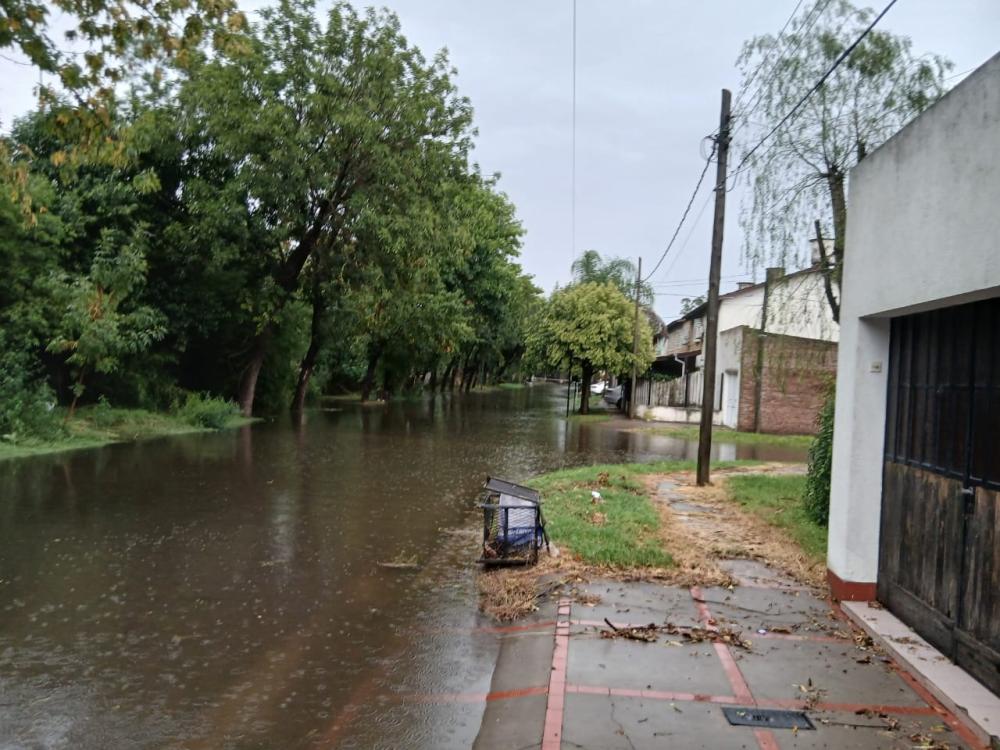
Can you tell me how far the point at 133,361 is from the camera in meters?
24.4

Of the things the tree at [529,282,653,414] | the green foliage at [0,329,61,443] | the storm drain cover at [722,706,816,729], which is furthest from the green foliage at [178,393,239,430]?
the storm drain cover at [722,706,816,729]

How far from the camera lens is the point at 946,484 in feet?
18.4

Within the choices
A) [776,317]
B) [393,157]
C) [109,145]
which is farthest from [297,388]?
[109,145]

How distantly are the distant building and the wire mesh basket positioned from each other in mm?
5618

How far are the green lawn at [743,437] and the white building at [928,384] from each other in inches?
775

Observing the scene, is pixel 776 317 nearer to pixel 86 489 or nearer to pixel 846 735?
pixel 846 735

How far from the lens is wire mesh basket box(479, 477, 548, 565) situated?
8.45 metres

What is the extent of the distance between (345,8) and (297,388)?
623 inches

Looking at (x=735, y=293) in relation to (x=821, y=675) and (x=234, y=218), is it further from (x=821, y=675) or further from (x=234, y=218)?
(x=821, y=675)

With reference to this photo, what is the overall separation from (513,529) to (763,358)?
266 inches

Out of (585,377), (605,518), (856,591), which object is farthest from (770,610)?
(585,377)

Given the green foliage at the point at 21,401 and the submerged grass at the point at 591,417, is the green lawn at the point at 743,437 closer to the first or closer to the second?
the submerged grass at the point at 591,417

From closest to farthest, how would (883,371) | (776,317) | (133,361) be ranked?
(883,371), (776,317), (133,361)

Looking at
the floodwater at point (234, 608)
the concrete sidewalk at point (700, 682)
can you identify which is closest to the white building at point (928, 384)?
the concrete sidewalk at point (700, 682)
